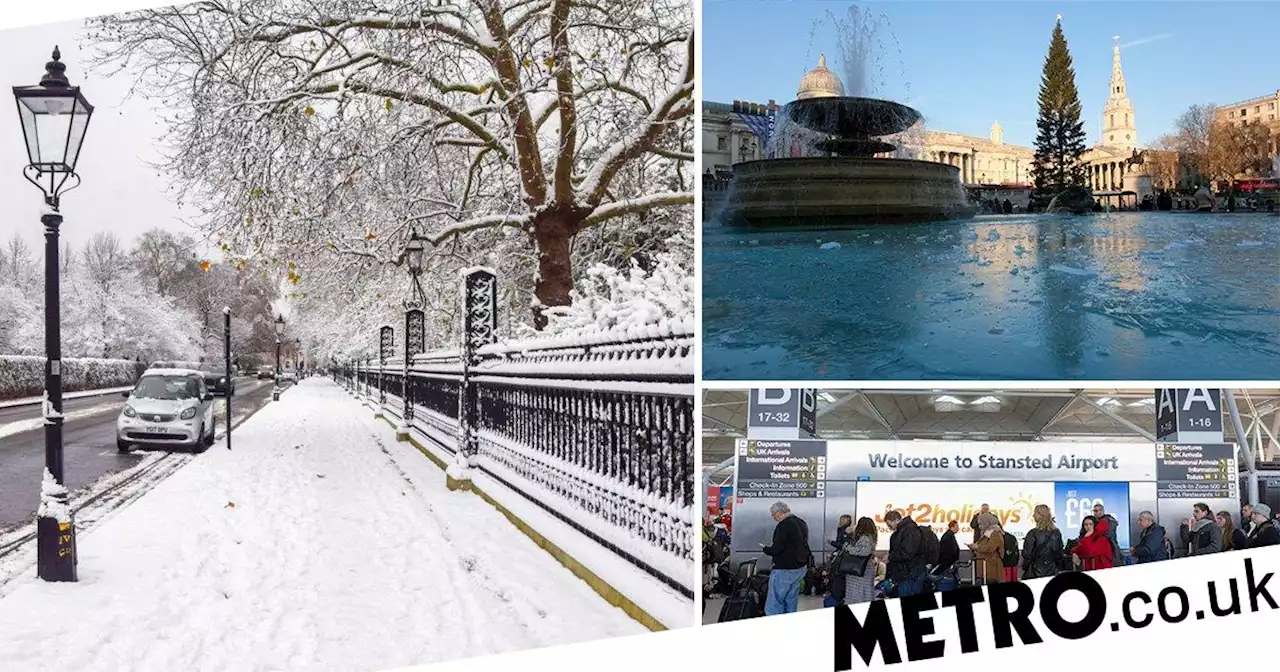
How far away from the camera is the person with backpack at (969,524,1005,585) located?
18.2 ft

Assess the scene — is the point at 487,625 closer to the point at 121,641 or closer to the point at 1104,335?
the point at 121,641

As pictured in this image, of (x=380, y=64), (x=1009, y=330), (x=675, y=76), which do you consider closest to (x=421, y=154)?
(x=380, y=64)

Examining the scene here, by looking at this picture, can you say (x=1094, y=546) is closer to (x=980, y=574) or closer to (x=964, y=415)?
(x=980, y=574)

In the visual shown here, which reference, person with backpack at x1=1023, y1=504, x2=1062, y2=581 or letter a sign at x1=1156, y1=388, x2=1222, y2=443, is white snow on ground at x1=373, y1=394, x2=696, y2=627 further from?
letter a sign at x1=1156, y1=388, x2=1222, y2=443

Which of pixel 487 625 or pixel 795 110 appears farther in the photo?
pixel 795 110

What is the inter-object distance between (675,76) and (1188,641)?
11.6 feet

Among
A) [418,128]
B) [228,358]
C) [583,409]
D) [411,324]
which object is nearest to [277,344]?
[228,358]

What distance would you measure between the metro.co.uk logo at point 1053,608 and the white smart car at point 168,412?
2923 millimetres

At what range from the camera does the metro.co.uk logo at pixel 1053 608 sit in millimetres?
4824

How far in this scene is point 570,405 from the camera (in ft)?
14.3

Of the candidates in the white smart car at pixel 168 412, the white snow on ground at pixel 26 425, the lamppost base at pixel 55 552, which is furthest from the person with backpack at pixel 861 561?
the white snow on ground at pixel 26 425

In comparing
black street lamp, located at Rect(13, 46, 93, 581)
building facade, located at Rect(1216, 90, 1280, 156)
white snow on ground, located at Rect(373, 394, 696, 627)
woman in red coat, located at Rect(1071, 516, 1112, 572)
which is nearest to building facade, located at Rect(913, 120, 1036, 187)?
building facade, located at Rect(1216, 90, 1280, 156)

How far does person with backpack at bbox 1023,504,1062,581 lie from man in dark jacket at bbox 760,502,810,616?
1.33m

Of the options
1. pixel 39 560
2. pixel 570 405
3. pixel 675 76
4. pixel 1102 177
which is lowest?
pixel 39 560
